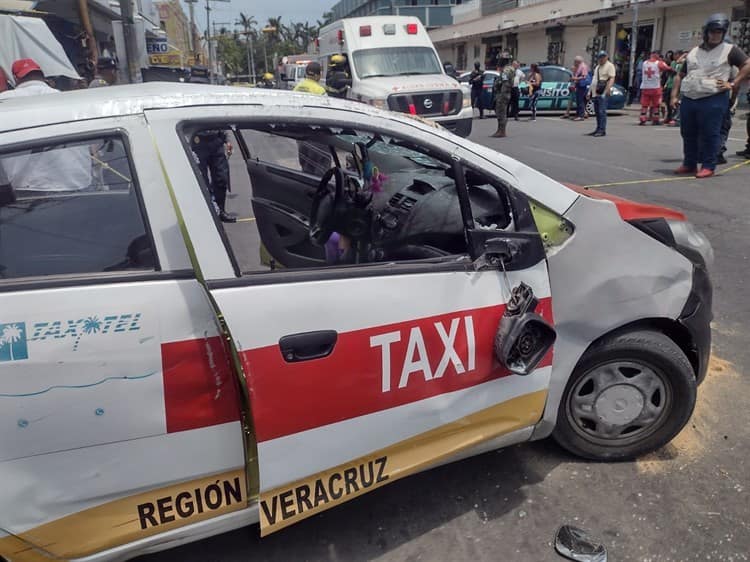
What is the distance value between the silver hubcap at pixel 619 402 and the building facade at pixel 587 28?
21243mm

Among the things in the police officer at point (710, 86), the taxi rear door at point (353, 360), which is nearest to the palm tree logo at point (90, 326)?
the taxi rear door at point (353, 360)

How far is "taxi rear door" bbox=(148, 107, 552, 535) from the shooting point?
192cm

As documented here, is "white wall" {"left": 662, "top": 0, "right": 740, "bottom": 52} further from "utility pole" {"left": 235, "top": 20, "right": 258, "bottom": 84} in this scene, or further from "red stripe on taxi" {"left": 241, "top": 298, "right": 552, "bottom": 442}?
"utility pole" {"left": 235, "top": 20, "right": 258, "bottom": 84}

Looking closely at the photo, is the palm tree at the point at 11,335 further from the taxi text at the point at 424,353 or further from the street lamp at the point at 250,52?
the street lamp at the point at 250,52

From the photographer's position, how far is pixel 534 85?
1877 cm

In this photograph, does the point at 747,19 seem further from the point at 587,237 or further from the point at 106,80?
the point at 587,237

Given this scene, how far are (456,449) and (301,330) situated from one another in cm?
83

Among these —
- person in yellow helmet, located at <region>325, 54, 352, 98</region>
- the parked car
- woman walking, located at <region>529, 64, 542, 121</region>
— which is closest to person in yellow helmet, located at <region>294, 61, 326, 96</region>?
person in yellow helmet, located at <region>325, 54, 352, 98</region>

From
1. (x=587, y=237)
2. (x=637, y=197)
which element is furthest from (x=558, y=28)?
(x=587, y=237)

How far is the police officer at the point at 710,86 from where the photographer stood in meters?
7.62

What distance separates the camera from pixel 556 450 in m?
2.94

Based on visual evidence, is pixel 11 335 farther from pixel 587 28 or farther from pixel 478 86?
pixel 587 28

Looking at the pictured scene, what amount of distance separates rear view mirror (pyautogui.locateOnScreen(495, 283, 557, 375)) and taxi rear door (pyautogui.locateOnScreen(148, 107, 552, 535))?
0.04 metres

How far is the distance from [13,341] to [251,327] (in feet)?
2.14
